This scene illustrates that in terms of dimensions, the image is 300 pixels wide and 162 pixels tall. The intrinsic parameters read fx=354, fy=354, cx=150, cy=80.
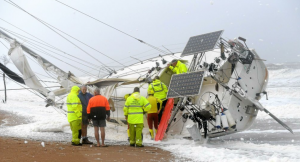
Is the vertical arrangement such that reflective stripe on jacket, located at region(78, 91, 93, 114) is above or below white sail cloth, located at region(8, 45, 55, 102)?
below

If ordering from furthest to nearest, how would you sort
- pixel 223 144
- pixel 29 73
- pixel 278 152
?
pixel 29 73
pixel 223 144
pixel 278 152

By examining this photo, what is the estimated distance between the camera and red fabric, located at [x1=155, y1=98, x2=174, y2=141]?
1038 centimetres

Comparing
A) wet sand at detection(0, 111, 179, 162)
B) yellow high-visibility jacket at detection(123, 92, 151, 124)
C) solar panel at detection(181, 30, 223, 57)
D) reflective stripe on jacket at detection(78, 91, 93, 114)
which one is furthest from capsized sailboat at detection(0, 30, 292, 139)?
wet sand at detection(0, 111, 179, 162)

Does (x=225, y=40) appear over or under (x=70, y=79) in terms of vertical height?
over

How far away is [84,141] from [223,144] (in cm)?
387

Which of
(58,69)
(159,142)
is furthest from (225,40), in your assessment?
(58,69)

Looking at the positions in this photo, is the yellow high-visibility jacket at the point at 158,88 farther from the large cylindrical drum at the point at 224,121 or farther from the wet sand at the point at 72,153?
the wet sand at the point at 72,153

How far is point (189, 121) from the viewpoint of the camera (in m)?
10.5

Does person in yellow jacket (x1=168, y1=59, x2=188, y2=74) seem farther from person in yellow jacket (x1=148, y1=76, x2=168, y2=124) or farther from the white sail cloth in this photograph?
the white sail cloth

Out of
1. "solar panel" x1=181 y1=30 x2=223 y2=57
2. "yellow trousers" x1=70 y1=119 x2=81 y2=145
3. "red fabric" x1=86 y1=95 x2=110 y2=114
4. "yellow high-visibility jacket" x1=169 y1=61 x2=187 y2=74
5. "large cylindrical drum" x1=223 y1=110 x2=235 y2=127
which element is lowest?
"yellow trousers" x1=70 y1=119 x2=81 y2=145

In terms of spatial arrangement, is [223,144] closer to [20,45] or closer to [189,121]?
[189,121]

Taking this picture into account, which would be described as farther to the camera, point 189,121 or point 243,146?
point 189,121

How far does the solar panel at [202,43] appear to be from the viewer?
1024cm

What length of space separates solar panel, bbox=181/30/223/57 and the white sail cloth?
15.2 feet
